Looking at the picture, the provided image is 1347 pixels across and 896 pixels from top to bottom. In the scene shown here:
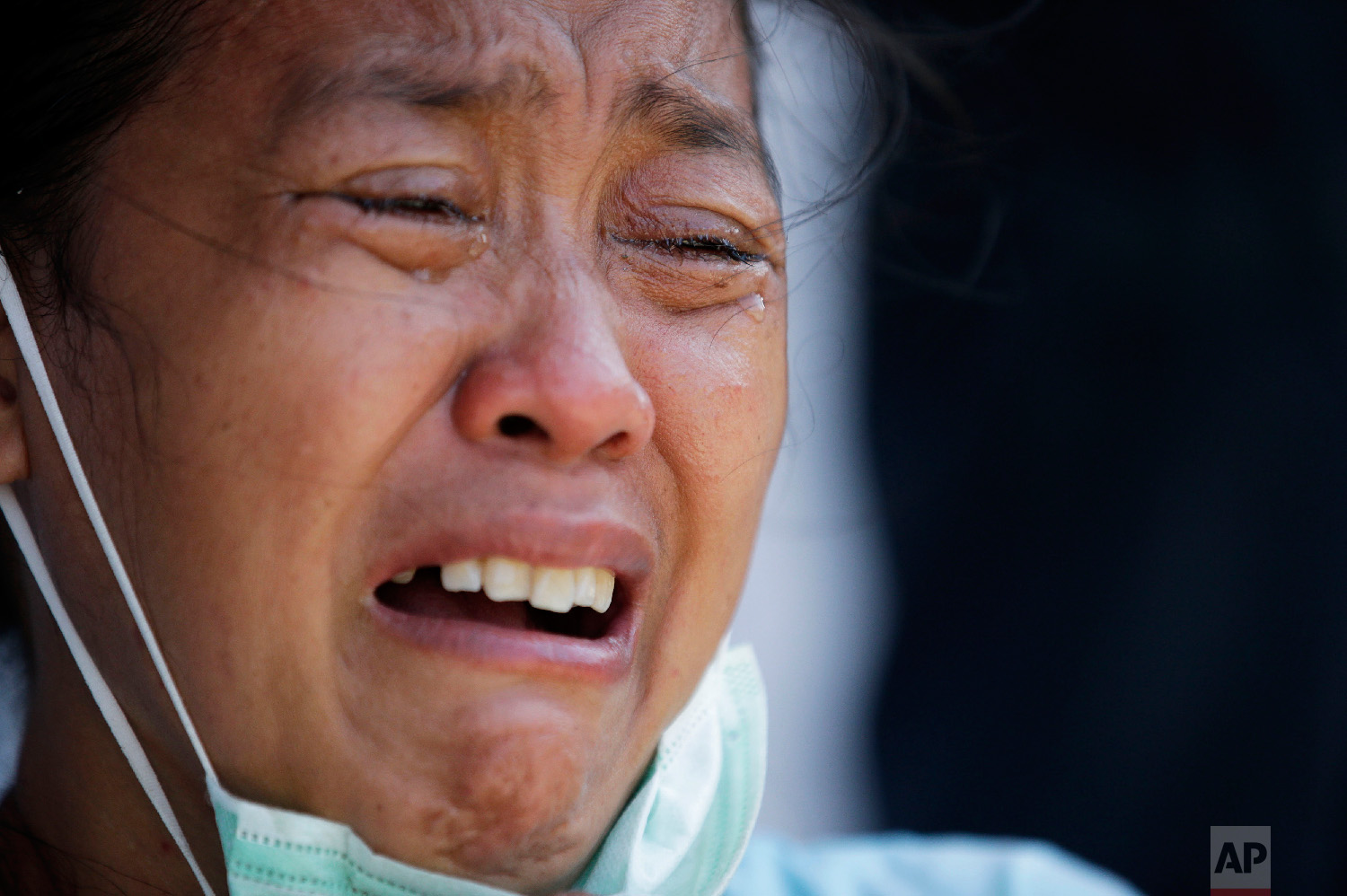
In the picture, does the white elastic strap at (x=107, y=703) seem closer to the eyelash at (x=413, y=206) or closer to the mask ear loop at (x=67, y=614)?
the mask ear loop at (x=67, y=614)

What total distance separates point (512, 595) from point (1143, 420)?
6.79 ft

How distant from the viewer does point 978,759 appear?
9.46ft

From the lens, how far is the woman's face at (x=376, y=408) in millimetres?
1162

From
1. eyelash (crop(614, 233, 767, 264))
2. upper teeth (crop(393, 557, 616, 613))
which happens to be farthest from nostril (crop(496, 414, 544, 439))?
eyelash (crop(614, 233, 767, 264))

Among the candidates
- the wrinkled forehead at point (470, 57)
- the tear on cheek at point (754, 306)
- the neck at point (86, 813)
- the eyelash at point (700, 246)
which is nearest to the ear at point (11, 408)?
the neck at point (86, 813)

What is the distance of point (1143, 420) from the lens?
9.16 feet

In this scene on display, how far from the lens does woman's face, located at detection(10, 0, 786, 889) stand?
1162 mm

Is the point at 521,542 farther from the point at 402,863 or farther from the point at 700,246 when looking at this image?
the point at 700,246

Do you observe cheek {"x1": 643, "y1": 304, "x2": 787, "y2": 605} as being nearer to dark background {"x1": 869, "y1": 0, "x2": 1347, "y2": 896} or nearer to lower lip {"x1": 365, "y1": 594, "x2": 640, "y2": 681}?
lower lip {"x1": 365, "y1": 594, "x2": 640, "y2": 681}

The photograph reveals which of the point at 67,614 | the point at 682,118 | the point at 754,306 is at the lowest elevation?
the point at 67,614

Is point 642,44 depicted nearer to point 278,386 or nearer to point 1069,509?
point 278,386

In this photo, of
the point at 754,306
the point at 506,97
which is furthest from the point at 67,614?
the point at 754,306

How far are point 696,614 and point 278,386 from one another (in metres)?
0.60

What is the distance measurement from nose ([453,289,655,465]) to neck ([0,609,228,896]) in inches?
23.0
